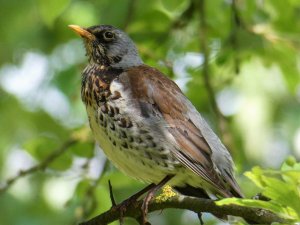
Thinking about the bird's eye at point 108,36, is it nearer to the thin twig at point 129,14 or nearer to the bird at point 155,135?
the thin twig at point 129,14

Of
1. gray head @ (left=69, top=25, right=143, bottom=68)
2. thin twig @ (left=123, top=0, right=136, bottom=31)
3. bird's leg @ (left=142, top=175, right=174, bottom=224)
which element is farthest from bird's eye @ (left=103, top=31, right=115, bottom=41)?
bird's leg @ (left=142, top=175, right=174, bottom=224)

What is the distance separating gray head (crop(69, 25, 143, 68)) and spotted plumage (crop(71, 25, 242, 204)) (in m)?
0.42

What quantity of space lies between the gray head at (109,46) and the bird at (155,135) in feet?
1.38

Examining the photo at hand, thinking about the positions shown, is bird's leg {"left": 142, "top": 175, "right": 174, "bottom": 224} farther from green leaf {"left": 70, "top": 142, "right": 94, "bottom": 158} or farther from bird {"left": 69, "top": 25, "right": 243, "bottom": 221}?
green leaf {"left": 70, "top": 142, "right": 94, "bottom": 158}

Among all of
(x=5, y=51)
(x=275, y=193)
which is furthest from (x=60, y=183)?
(x=275, y=193)

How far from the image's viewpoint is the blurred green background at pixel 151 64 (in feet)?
18.0

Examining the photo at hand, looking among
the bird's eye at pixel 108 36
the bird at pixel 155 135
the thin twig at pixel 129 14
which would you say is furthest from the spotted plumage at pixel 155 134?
the thin twig at pixel 129 14

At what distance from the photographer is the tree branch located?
3.71 metres

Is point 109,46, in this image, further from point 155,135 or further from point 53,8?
point 155,135

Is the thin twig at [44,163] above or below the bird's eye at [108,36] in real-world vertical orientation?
below

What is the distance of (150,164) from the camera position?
491 cm

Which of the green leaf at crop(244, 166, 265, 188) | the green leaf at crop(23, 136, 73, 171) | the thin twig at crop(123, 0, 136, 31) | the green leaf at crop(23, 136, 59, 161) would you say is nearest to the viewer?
the green leaf at crop(244, 166, 265, 188)

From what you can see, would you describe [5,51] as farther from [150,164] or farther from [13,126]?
[150,164]

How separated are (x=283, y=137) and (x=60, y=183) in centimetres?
258
